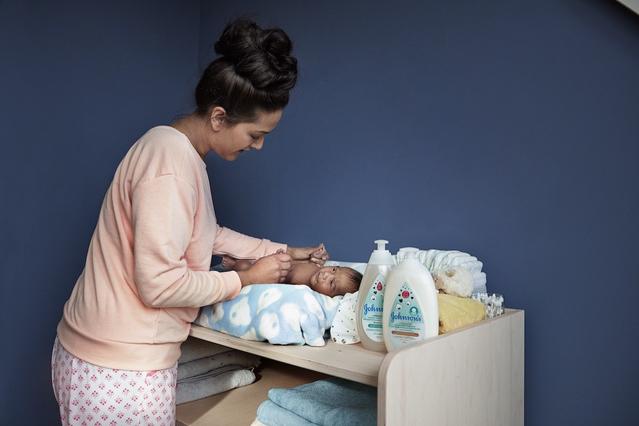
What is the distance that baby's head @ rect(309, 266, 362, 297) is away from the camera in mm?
1324

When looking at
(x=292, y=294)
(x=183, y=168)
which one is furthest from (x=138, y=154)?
(x=292, y=294)

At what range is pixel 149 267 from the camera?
1.04 meters

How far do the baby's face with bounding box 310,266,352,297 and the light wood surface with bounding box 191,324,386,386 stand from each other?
207 mm

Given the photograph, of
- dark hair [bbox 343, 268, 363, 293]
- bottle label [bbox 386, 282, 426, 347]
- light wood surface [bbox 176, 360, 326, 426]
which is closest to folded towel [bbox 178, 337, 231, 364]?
light wood surface [bbox 176, 360, 326, 426]

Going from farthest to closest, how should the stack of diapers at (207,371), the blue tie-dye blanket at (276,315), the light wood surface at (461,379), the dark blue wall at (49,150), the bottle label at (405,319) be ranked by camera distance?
the dark blue wall at (49,150)
the stack of diapers at (207,371)
the blue tie-dye blanket at (276,315)
the bottle label at (405,319)
the light wood surface at (461,379)

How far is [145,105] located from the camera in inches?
86.0

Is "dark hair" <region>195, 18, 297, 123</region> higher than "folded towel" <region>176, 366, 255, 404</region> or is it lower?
higher

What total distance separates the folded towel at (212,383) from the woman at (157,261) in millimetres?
214

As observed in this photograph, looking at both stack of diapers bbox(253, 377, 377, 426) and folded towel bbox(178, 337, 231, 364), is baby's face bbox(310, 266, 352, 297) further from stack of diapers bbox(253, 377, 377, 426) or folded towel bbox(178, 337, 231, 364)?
folded towel bbox(178, 337, 231, 364)

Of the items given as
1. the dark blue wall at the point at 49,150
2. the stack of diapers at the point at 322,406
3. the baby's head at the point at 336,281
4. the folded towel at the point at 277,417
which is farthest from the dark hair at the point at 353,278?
the dark blue wall at the point at 49,150

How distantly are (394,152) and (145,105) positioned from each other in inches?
43.7

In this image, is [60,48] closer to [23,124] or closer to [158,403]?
[23,124]

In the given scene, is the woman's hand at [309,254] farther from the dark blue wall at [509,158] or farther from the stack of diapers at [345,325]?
the stack of diapers at [345,325]

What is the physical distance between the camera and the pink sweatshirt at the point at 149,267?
1049 millimetres
